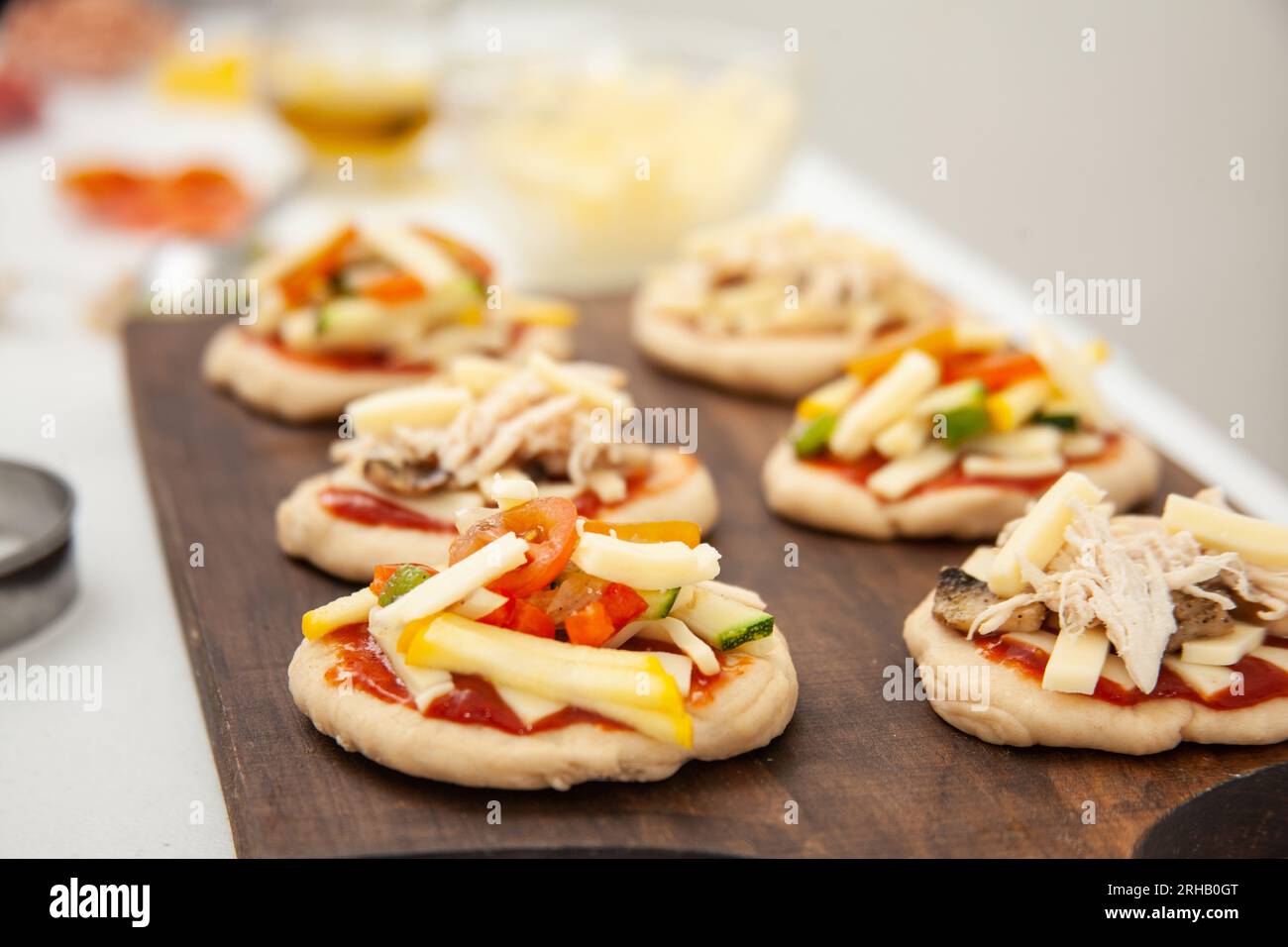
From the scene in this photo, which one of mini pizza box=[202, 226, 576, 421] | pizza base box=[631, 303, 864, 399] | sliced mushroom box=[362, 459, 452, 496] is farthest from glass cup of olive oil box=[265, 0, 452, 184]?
sliced mushroom box=[362, 459, 452, 496]

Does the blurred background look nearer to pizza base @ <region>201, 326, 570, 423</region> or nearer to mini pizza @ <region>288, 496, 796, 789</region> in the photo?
pizza base @ <region>201, 326, 570, 423</region>

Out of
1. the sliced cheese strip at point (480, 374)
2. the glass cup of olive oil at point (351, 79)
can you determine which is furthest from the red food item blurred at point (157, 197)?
the sliced cheese strip at point (480, 374)

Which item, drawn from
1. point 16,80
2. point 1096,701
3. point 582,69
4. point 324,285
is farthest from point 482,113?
point 1096,701

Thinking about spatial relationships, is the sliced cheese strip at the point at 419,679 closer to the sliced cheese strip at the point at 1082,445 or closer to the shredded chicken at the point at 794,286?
the sliced cheese strip at the point at 1082,445

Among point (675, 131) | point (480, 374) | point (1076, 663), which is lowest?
point (1076, 663)

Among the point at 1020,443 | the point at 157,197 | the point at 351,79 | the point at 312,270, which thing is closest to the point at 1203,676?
the point at 1020,443

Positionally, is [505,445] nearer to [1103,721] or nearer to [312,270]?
[312,270]
